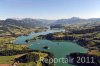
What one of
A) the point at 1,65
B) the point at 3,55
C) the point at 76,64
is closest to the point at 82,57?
the point at 76,64

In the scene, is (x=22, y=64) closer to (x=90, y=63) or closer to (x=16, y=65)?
(x=16, y=65)

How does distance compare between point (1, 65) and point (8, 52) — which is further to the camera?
point (8, 52)

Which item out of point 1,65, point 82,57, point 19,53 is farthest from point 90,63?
point 19,53

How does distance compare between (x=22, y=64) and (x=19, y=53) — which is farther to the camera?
(x=19, y=53)

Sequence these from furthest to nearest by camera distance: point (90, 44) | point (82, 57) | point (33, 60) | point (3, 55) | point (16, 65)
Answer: point (90, 44)
point (3, 55)
point (82, 57)
point (33, 60)
point (16, 65)

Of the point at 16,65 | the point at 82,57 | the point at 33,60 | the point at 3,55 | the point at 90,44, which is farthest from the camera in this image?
the point at 90,44

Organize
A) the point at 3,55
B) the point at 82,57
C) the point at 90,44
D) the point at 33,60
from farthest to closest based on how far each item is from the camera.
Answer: the point at 90,44, the point at 3,55, the point at 82,57, the point at 33,60

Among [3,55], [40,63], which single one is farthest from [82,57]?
[3,55]

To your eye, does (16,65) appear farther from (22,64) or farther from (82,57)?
(82,57)
